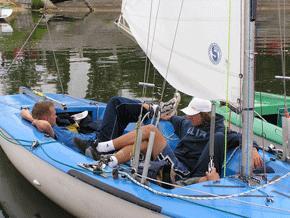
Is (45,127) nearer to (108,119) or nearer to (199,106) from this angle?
(108,119)

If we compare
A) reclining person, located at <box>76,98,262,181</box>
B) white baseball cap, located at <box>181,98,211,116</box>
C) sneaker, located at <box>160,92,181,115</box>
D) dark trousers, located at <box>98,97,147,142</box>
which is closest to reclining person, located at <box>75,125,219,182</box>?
reclining person, located at <box>76,98,262,181</box>

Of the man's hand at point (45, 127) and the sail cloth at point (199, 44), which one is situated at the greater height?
the sail cloth at point (199, 44)

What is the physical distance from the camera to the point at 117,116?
234 inches

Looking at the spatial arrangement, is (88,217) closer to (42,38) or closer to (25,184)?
(25,184)

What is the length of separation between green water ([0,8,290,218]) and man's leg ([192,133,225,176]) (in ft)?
5.20

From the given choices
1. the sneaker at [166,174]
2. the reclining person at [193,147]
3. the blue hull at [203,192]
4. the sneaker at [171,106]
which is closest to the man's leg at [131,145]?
the reclining person at [193,147]

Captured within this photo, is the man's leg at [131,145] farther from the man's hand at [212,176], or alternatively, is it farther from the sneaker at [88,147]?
the man's hand at [212,176]

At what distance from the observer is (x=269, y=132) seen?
682cm

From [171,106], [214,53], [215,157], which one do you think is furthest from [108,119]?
[214,53]

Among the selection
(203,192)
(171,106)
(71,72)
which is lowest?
(203,192)

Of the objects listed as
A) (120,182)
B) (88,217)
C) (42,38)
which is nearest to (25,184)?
(88,217)

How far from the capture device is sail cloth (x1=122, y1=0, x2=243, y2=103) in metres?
4.00

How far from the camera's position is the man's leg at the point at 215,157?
462 cm

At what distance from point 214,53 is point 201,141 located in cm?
109
